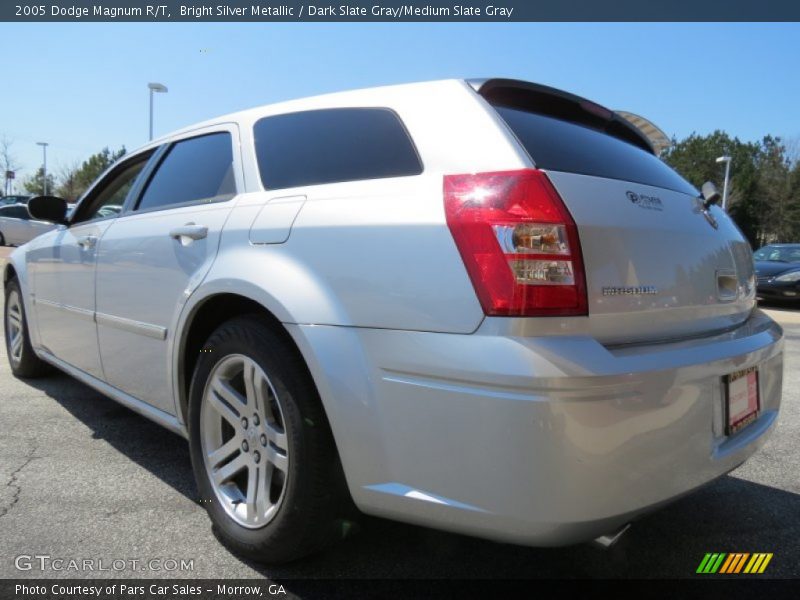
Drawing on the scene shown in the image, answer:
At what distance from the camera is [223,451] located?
2217 mm

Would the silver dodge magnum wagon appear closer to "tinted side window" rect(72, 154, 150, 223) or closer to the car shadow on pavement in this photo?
the car shadow on pavement

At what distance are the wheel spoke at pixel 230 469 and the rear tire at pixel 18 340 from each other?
9.37 feet

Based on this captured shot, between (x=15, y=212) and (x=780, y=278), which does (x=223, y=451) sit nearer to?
(x=780, y=278)

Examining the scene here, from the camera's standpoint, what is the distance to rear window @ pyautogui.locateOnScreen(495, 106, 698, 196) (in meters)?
1.80

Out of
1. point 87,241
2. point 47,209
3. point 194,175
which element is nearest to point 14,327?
point 47,209

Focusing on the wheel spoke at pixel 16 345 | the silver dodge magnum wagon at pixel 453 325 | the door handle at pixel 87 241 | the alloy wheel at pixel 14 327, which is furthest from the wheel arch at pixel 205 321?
the wheel spoke at pixel 16 345

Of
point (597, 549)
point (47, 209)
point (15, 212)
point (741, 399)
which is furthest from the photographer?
point (15, 212)

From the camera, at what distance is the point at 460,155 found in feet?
5.69

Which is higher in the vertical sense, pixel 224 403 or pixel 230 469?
pixel 224 403

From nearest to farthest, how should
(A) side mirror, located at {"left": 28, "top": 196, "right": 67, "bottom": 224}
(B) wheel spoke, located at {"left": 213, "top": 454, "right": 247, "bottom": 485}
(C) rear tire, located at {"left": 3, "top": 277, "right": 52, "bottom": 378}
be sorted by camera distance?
(B) wheel spoke, located at {"left": 213, "top": 454, "right": 247, "bottom": 485} → (A) side mirror, located at {"left": 28, "top": 196, "right": 67, "bottom": 224} → (C) rear tire, located at {"left": 3, "top": 277, "right": 52, "bottom": 378}

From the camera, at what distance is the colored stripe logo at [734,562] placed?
6.89ft

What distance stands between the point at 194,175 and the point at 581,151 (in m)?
1.76

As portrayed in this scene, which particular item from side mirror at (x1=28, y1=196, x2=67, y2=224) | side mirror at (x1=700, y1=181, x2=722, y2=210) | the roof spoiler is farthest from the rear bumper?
side mirror at (x1=28, y1=196, x2=67, y2=224)

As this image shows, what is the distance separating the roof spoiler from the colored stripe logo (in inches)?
65.2
